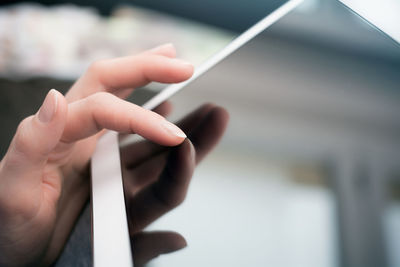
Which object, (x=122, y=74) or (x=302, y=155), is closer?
(x=302, y=155)

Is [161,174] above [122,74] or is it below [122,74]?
below

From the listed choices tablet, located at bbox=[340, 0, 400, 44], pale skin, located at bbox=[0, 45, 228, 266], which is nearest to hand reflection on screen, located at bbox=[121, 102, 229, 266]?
pale skin, located at bbox=[0, 45, 228, 266]

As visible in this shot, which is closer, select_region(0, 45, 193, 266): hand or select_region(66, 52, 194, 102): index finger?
select_region(0, 45, 193, 266): hand

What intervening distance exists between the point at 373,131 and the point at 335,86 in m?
0.05

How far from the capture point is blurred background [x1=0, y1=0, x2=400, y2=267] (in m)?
0.22

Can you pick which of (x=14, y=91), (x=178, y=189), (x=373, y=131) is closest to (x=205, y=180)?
(x=178, y=189)

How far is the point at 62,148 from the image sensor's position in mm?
391

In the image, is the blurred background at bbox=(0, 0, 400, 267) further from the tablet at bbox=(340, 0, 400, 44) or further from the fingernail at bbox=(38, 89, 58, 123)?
the fingernail at bbox=(38, 89, 58, 123)

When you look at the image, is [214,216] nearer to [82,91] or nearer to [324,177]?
[324,177]

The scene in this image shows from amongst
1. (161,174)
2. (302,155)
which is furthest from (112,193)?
(302,155)

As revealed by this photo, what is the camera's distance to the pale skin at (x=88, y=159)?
0.29m

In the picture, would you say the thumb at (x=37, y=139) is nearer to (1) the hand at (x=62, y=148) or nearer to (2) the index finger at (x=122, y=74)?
(1) the hand at (x=62, y=148)

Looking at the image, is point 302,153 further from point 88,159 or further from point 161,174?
point 88,159

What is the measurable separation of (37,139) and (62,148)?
0.23 ft
